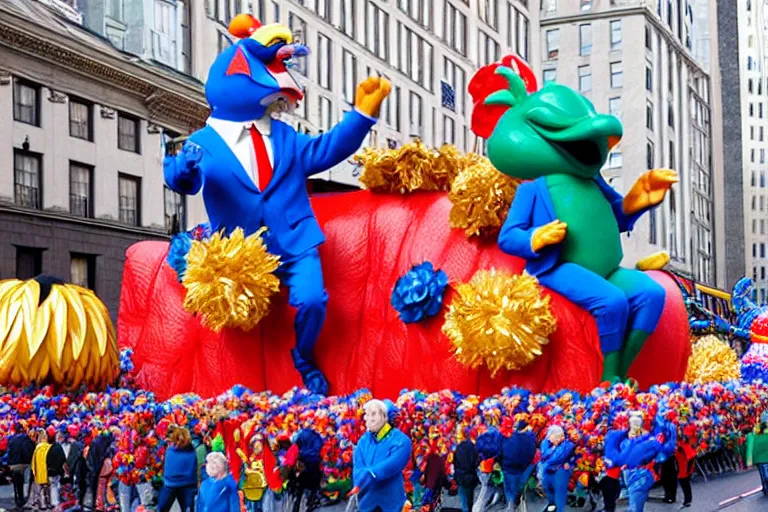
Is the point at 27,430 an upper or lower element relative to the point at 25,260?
lower

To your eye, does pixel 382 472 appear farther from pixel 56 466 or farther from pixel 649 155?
pixel 649 155

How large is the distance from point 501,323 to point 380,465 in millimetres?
2919

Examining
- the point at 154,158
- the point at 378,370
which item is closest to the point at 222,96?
the point at 378,370

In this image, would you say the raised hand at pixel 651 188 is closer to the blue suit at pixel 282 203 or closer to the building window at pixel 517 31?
the blue suit at pixel 282 203

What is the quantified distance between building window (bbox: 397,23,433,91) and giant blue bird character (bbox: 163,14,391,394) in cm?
2927

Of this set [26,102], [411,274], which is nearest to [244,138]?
[411,274]

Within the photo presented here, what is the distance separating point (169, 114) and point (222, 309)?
17943mm

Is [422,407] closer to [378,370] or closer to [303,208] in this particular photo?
[378,370]

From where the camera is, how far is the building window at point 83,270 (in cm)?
2531

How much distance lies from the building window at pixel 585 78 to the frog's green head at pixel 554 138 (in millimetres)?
44128

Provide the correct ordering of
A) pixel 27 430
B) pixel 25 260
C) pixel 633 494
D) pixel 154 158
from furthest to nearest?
1. pixel 154 158
2. pixel 25 260
3. pixel 27 430
4. pixel 633 494

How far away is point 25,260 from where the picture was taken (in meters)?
23.9

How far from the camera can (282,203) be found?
1156 centimetres

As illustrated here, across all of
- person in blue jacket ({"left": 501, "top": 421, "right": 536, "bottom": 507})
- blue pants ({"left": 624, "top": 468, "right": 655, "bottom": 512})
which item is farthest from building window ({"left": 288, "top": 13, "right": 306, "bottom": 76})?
blue pants ({"left": 624, "top": 468, "right": 655, "bottom": 512})
